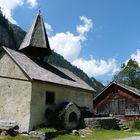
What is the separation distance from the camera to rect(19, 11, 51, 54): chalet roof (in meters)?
30.4

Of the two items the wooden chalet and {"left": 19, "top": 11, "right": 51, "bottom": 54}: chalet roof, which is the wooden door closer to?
the wooden chalet

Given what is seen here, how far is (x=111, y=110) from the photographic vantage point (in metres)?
40.2

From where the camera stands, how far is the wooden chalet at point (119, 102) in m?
38.5

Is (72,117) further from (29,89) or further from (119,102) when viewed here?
(119,102)

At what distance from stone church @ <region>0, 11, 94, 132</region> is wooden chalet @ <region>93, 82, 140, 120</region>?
10.9m

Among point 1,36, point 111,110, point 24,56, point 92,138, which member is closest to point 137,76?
point 111,110

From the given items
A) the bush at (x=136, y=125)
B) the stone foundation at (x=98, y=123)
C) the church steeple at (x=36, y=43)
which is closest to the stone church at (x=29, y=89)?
the church steeple at (x=36, y=43)

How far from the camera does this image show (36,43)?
1203 inches

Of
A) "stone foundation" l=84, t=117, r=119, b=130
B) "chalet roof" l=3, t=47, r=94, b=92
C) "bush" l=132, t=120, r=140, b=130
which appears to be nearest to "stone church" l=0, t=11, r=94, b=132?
"chalet roof" l=3, t=47, r=94, b=92

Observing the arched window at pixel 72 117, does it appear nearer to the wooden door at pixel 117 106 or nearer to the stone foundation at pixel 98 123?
the stone foundation at pixel 98 123

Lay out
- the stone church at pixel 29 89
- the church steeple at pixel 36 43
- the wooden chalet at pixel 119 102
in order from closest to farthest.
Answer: the stone church at pixel 29 89
the church steeple at pixel 36 43
the wooden chalet at pixel 119 102

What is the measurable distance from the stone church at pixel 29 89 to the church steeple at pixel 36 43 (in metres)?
0.11

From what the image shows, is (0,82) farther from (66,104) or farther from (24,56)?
(66,104)

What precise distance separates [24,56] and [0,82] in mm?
3893
